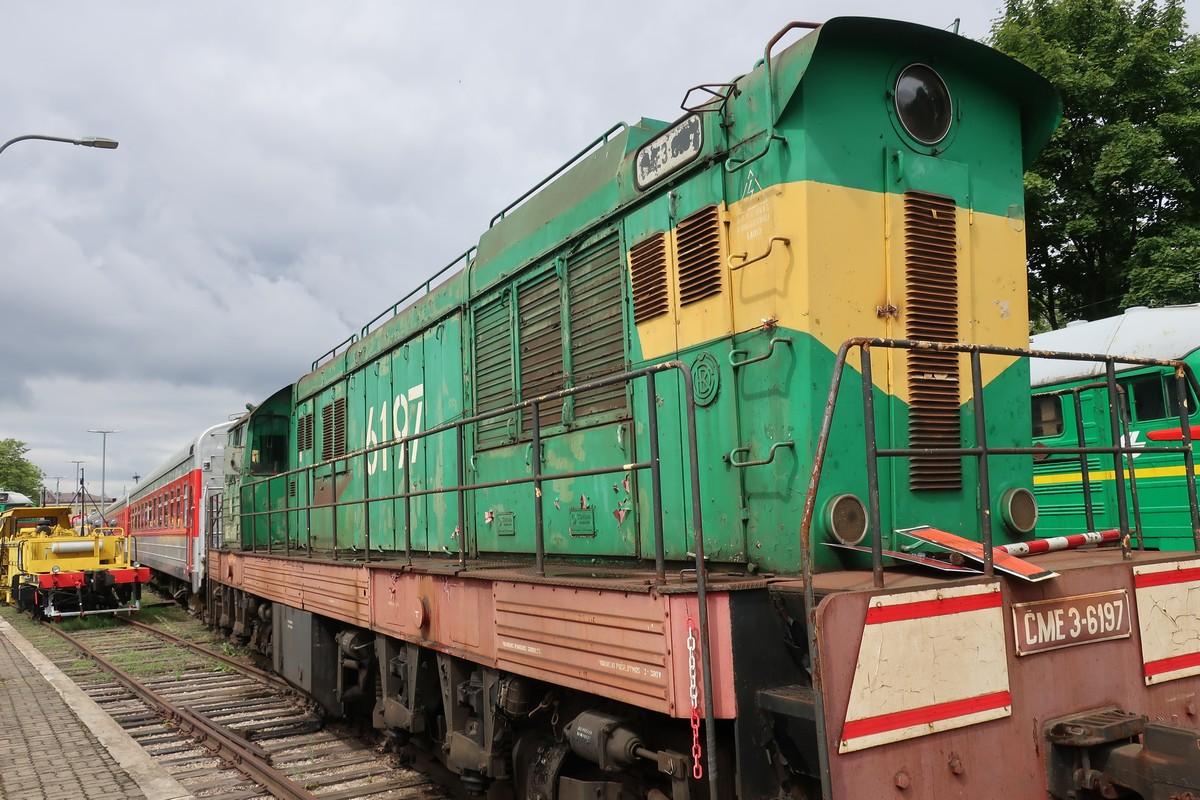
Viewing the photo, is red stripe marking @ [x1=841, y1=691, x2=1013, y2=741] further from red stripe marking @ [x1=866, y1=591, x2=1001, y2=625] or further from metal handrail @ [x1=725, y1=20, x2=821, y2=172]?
metal handrail @ [x1=725, y1=20, x2=821, y2=172]

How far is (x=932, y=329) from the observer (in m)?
4.08

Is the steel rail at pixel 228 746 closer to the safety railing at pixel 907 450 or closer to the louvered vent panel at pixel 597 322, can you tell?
the louvered vent panel at pixel 597 322

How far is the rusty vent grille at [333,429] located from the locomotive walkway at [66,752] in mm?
3338

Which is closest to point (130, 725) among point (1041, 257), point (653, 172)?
point (653, 172)

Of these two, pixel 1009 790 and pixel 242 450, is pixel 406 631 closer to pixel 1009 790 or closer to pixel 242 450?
pixel 1009 790

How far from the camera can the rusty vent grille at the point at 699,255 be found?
4223 millimetres

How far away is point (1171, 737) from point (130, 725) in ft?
29.2

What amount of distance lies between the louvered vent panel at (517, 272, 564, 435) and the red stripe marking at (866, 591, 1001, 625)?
2776mm

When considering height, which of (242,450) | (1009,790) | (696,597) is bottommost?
(1009,790)

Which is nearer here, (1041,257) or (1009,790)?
(1009,790)

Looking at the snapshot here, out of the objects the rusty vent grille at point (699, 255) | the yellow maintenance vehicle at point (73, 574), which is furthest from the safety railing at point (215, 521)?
the rusty vent grille at point (699, 255)

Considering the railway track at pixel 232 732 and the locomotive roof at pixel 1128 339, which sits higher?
the locomotive roof at pixel 1128 339

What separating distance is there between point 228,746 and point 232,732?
604mm

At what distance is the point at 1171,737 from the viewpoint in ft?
9.88
